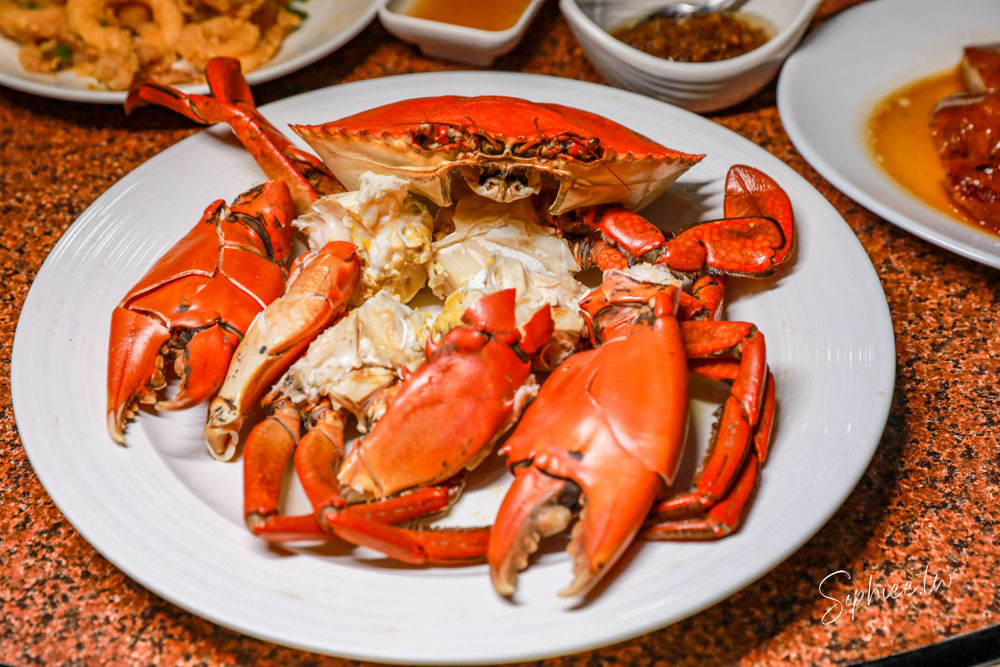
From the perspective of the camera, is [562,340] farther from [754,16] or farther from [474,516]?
[754,16]

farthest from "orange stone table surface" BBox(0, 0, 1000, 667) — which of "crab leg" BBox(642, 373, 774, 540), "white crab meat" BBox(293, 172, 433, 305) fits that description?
"white crab meat" BBox(293, 172, 433, 305)

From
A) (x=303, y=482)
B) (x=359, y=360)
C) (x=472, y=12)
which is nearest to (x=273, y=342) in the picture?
(x=359, y=360)

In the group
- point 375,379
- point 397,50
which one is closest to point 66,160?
point 397,50

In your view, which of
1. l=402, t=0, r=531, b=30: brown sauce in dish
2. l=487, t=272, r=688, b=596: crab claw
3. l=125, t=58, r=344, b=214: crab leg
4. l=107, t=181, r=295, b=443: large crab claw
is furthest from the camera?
l=402, t=0, r=531, b=30: brown sauce in dish

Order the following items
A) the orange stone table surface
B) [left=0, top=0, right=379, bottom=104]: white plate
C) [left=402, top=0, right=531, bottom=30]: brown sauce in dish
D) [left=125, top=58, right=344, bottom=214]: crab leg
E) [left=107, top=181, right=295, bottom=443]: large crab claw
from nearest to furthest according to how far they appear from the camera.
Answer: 1. the orange stone table surface
2. [left=107, top=181, right=295, bottom=443]: large crab claw
3. [left=125, top=58, right=344, bottom=214]: crab leg
4. [left=0, top=0, right=379, bottom=104]: white plate
5. [left=402, top=0, right=531, bottom=30]: brown sauce in dish

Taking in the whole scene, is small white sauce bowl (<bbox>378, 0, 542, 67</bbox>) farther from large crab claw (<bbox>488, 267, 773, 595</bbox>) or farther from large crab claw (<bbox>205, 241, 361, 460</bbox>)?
large crab claw (<bbox>488, 267, 773, 595</bbox>)

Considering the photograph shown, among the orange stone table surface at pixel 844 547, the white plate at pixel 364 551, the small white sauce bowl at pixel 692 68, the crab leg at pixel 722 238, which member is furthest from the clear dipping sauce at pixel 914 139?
the crab leg at pixel 722 238

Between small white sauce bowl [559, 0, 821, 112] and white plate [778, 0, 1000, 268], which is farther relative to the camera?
small white sauce bowl [559, 0, 821, 112]
